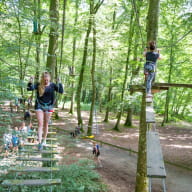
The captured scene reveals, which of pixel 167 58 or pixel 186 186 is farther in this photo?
pixel 167 58

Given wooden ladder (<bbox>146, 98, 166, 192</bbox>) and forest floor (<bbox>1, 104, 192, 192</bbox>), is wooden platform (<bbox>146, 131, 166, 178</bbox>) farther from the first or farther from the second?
forest floor (<bbox>1, 104, 192, 192</bbox>)

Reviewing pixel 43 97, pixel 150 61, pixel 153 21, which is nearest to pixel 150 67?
pixel 150 61

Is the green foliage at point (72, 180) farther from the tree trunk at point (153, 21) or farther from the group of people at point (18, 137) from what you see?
the tree trunk at point (153, 21)

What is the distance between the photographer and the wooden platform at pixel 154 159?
72.6 inches

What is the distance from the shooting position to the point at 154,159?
204 centimetres

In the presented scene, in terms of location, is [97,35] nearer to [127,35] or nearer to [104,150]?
[127,35]

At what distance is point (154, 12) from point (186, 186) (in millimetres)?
6844

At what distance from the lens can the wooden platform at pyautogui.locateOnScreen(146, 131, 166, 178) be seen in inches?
72.6

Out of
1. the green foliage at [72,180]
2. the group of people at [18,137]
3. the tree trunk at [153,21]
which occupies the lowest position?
the green foliage at [72,180]

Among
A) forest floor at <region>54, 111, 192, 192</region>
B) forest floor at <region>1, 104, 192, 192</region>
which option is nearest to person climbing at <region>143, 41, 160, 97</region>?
forest floor at <region>1, 104, 192, 192</region>

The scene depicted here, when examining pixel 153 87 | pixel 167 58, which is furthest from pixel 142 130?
pixel 167 58

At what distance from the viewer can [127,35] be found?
14828 millimetres

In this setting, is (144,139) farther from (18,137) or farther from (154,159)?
(18,137)

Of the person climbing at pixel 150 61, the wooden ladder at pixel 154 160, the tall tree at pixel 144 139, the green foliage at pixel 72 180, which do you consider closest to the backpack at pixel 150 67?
the person climbing at pixel 150 61
